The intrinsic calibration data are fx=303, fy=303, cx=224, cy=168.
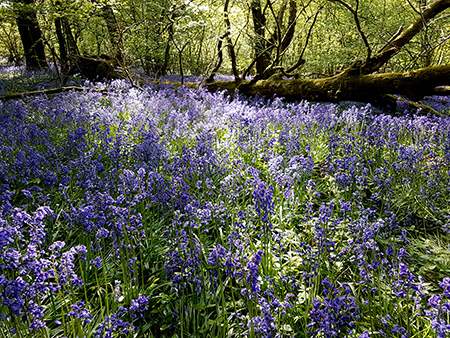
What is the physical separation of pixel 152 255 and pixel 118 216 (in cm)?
71

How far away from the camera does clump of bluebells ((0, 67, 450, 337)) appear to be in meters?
1.91

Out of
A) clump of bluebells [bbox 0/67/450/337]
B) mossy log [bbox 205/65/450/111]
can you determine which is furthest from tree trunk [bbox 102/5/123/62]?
mossy log [bbox 205/65/450/111]

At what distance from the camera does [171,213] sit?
347 cm

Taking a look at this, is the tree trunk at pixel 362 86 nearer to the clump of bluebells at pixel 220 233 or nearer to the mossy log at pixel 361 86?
the mossy log at pixel 361 86

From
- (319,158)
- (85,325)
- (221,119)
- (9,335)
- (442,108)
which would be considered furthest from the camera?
(442,108)

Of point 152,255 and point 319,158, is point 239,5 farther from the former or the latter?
point 152,255

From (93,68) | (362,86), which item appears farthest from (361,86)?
(93,68)

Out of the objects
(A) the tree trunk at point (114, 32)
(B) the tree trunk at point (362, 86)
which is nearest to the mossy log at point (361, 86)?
(B) the tree trunk at point (362, 86)

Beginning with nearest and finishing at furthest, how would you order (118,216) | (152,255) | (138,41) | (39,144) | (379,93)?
(118,216) → (152,255) → (39,144) → (379,93) → (138,41)

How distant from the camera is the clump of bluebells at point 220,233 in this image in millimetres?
1906

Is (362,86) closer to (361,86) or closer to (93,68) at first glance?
(361,86)

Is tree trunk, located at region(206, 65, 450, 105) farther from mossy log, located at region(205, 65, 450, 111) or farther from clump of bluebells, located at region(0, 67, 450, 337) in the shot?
clump of bluebells, located at region(0, 67, 450, 337)

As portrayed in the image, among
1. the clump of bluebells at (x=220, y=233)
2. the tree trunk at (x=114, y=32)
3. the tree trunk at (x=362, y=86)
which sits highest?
the tree trunk at (x=114, y=32)

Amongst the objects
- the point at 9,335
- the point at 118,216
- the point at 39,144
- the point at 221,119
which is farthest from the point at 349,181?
the point at 39,144
